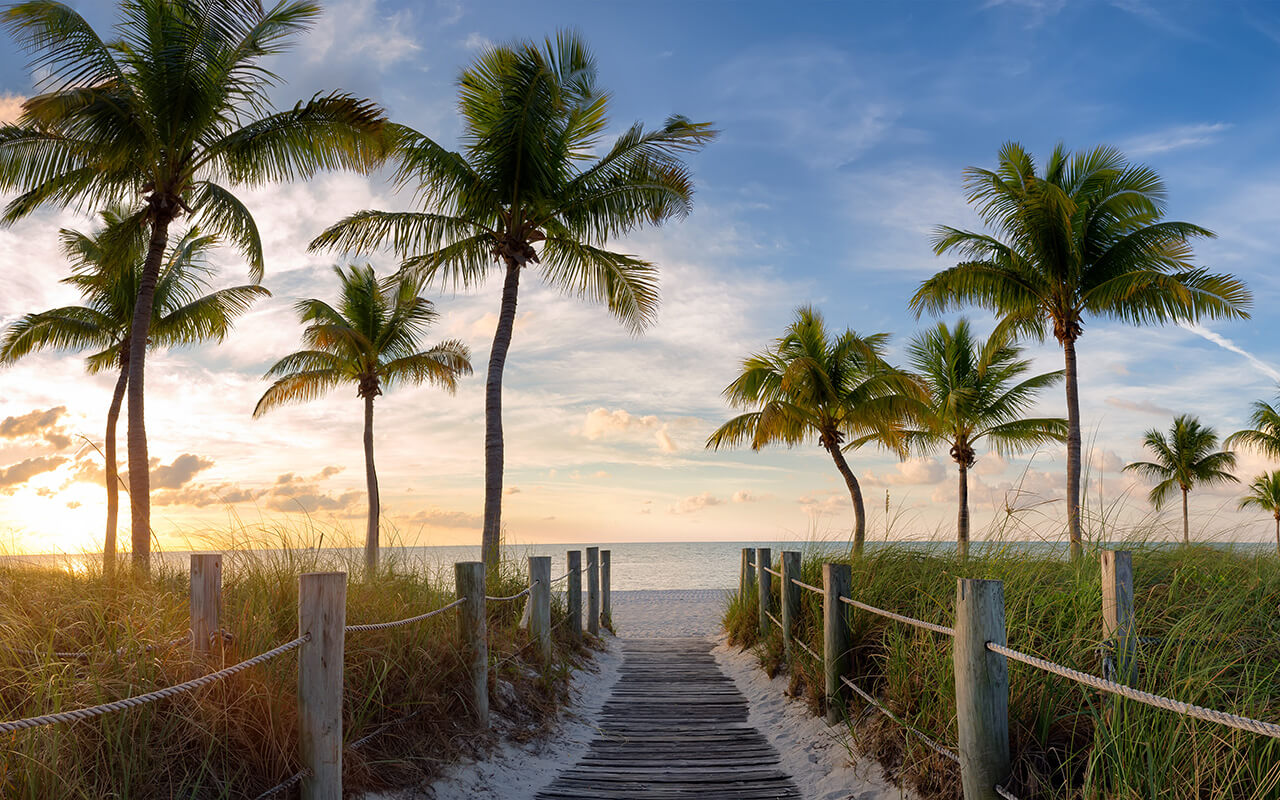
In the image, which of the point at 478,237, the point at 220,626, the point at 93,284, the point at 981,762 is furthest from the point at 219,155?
the point at 981,762

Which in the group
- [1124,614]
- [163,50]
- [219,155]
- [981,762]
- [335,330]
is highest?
[163,50]

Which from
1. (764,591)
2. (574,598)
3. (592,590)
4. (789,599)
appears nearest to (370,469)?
(592,590)

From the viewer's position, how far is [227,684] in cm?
375

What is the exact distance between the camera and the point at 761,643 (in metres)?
9.27

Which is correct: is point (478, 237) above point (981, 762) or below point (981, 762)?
above

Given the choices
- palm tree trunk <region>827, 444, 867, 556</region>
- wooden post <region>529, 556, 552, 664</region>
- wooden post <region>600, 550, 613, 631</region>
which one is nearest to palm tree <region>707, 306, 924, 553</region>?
palm tree trunk <region>827, 444, 867, 556</region>

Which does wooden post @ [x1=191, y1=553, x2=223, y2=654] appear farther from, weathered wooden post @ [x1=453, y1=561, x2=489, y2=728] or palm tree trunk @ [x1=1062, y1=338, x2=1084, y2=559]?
palm tree trunk @ [x1=1062, y1=338, x2=1084, y2=559]

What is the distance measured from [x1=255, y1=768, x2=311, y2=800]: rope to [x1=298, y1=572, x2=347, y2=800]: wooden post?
0.07 ft

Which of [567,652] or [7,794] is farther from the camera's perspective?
[567,652]

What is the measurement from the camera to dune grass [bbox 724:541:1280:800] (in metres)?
3.23

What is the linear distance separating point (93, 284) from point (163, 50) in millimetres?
10298

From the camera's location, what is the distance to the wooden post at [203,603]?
156 inches

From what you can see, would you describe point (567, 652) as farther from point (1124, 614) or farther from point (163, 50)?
point (163, 50)

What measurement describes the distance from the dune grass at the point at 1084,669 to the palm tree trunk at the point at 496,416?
585 cm
